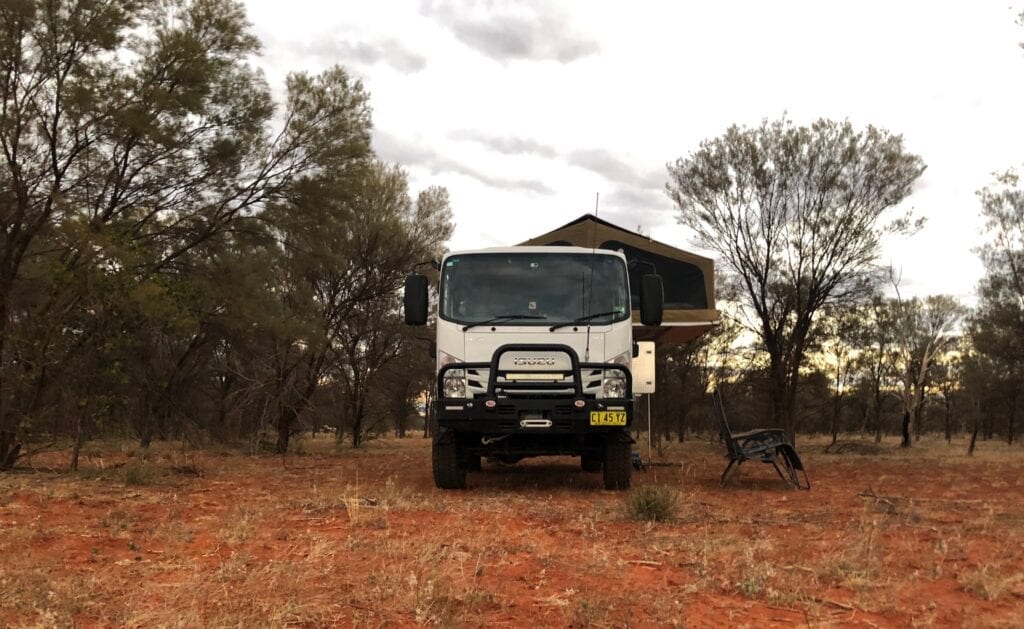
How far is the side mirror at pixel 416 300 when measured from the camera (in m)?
8.13

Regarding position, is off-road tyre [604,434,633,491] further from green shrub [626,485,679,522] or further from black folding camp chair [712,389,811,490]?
green shrub [626,485,679,522]

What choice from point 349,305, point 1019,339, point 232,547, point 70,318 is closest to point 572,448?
point 232,547

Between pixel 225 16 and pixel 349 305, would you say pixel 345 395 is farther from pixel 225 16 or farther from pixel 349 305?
pixel 225 16

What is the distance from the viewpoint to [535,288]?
820cm

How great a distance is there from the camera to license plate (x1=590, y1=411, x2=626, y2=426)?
759 centimetres

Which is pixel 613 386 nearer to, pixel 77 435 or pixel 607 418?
pixel 607 418

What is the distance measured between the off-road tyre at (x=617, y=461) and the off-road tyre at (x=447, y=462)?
1.75 meters

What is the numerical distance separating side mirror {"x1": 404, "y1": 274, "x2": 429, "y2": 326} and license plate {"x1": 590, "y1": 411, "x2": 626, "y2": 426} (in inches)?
86.4

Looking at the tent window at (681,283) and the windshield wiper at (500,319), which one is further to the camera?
the tent window at (681,283)

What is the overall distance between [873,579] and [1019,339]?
2548 centimetres

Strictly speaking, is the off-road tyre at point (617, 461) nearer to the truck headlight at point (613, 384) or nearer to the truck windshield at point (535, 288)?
the truck headlight at point (613, 384)

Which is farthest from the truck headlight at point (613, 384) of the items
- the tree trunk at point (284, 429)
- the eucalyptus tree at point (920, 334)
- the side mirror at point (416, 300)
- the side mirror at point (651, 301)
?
the eucalyptus tree at point (920, 334)

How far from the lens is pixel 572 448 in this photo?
834 centimetres

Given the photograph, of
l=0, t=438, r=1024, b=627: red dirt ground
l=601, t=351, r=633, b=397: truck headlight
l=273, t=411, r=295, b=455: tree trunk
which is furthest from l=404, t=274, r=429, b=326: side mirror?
l=273, t=411, r=295, b=455: tree trunk
